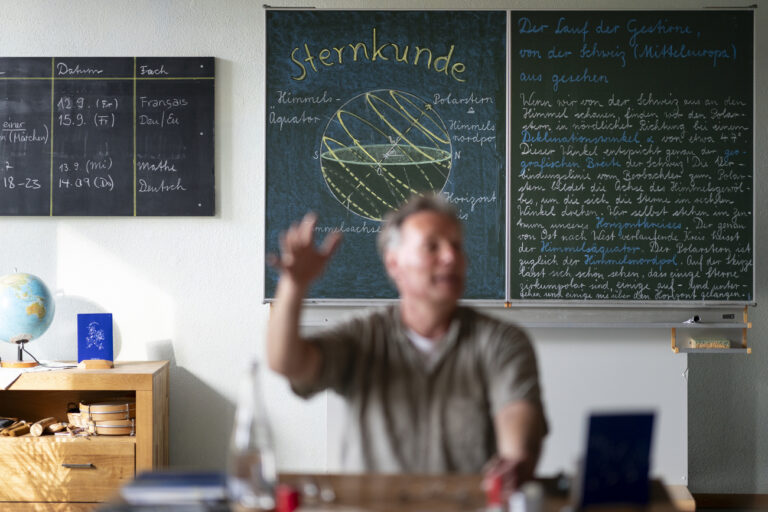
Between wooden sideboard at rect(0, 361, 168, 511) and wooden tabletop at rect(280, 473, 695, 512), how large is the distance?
1.78 meters

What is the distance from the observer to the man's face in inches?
65.9

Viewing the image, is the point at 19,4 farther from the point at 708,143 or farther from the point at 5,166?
the point at 708,143

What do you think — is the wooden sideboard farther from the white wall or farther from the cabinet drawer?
the white wall

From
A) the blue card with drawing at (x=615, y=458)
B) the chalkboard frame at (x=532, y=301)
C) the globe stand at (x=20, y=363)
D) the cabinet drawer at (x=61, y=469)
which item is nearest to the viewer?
the blue card with drawing at (x=615, y=458)

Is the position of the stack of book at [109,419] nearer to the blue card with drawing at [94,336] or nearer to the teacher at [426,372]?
the blue card with drawing at [94,336]

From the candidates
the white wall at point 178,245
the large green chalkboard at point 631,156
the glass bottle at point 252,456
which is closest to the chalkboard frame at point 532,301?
the large green chalkboard at point 631,156

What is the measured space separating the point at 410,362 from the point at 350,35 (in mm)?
2105

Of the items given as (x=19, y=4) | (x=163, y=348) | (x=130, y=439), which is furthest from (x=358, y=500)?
(x=19, y=4)

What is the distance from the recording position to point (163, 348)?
3.56 m

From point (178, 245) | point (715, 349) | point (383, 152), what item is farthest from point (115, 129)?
point (715, 349)

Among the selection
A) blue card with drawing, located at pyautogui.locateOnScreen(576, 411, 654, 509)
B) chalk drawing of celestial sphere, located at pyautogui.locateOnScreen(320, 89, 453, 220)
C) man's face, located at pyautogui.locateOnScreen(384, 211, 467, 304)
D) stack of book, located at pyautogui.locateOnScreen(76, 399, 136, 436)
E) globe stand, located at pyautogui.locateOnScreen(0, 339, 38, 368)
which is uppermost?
chalk drawing of celestial sphere, located at pyautogui.locateOnScreen(320, 89, 453, 220)

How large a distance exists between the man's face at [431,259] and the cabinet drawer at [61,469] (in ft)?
6.20

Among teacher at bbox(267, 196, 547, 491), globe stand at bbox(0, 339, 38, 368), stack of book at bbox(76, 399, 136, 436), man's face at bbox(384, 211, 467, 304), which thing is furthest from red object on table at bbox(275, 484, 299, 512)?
globe stand at bbox(0, 339, 38, 368)

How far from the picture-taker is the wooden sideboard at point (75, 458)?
3090mm
